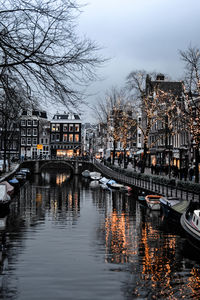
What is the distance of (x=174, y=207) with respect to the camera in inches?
1136

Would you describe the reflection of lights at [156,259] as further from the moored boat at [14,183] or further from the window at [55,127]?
the window at [55,127]

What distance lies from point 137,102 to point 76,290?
43.8 metres

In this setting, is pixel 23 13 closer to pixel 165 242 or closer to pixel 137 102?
pixel 165 242

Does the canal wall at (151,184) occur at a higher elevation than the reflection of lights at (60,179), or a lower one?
higher

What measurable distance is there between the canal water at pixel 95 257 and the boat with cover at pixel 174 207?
750 millimetres

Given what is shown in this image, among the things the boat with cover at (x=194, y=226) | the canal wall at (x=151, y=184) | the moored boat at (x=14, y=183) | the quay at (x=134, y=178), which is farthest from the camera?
the moored boat at (x=14, y=183)

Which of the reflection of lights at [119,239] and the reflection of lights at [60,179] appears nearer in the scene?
the reflection of lights at [119,239]

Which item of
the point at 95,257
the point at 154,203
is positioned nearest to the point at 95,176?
the point at 154,203

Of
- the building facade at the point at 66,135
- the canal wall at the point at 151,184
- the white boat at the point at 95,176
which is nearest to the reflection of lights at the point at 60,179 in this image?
the white boat at the point at 95,176

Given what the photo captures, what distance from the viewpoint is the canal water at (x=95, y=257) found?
1396cm

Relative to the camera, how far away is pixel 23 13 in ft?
32.6

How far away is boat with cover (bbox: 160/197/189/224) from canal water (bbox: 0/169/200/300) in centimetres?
75

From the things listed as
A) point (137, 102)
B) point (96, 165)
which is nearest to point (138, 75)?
point (137, 102)

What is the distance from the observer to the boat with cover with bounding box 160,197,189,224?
27984 mm
